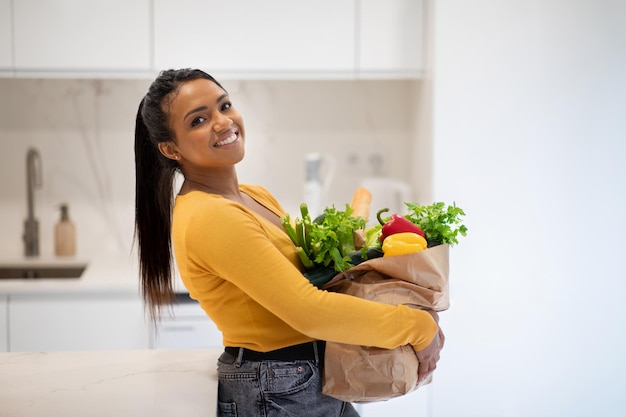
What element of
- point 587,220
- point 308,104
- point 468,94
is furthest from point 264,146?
point 587,220

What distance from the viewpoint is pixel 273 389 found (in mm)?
1478

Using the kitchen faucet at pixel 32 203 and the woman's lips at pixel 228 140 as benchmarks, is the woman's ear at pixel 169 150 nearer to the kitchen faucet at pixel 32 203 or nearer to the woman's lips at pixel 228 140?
the woman's lips at pixel 228 140

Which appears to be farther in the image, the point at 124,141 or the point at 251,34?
the point at 124,141

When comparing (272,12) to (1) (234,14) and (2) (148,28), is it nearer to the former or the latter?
(1) (234,14)

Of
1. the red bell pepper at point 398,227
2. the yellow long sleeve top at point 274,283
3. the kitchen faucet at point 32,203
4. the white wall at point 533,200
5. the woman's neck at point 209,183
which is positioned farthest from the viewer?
the kitchen faucet at point 32,203

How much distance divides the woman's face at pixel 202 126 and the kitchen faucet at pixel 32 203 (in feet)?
6.49

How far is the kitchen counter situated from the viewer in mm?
1396

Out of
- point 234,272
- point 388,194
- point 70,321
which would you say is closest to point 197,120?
point 234,272

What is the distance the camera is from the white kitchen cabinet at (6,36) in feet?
9.42

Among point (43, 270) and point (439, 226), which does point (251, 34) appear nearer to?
point (43, 270)

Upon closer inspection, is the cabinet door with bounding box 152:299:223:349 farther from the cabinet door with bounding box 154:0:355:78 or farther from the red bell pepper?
the red bell pepper

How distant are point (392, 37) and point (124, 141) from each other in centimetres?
124

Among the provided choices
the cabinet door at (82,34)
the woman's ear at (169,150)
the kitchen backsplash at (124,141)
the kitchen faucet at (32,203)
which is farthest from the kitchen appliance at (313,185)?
the woman's ear at (169,150)

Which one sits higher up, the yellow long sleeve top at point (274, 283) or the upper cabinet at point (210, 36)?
the upper cabinet at point (210, 36)
